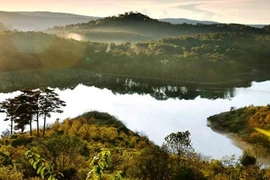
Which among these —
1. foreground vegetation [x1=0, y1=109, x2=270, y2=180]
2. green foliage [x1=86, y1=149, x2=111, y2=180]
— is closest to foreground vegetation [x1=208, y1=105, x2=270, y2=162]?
foreground vegetation [x1=0, y1=109, x2=270, y2=180]

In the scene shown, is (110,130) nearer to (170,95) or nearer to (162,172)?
(162,172)

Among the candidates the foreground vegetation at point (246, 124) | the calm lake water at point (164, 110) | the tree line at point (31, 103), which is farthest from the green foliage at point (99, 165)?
the foreground vegetation at point (246, 124)

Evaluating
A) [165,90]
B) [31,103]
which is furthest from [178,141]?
[165,90]

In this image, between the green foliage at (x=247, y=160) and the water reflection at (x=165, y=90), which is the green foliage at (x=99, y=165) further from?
the water reflection at (x=165, y=90)

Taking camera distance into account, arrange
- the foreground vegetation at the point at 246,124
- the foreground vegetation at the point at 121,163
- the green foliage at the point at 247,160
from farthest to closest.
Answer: the foreground vegetation at the point at 246,124
the green foliage at the point at 247,160
the foreground vegetation at the point at 121,163

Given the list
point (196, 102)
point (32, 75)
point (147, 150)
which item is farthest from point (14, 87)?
point (147, 150)

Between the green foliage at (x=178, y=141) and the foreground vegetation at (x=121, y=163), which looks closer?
the foreground vegetation at (x=121, y=163)

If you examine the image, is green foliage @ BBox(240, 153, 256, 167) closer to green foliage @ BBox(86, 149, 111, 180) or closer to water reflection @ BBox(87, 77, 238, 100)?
green foliage @ BBox(86, 149, 111, 180)
